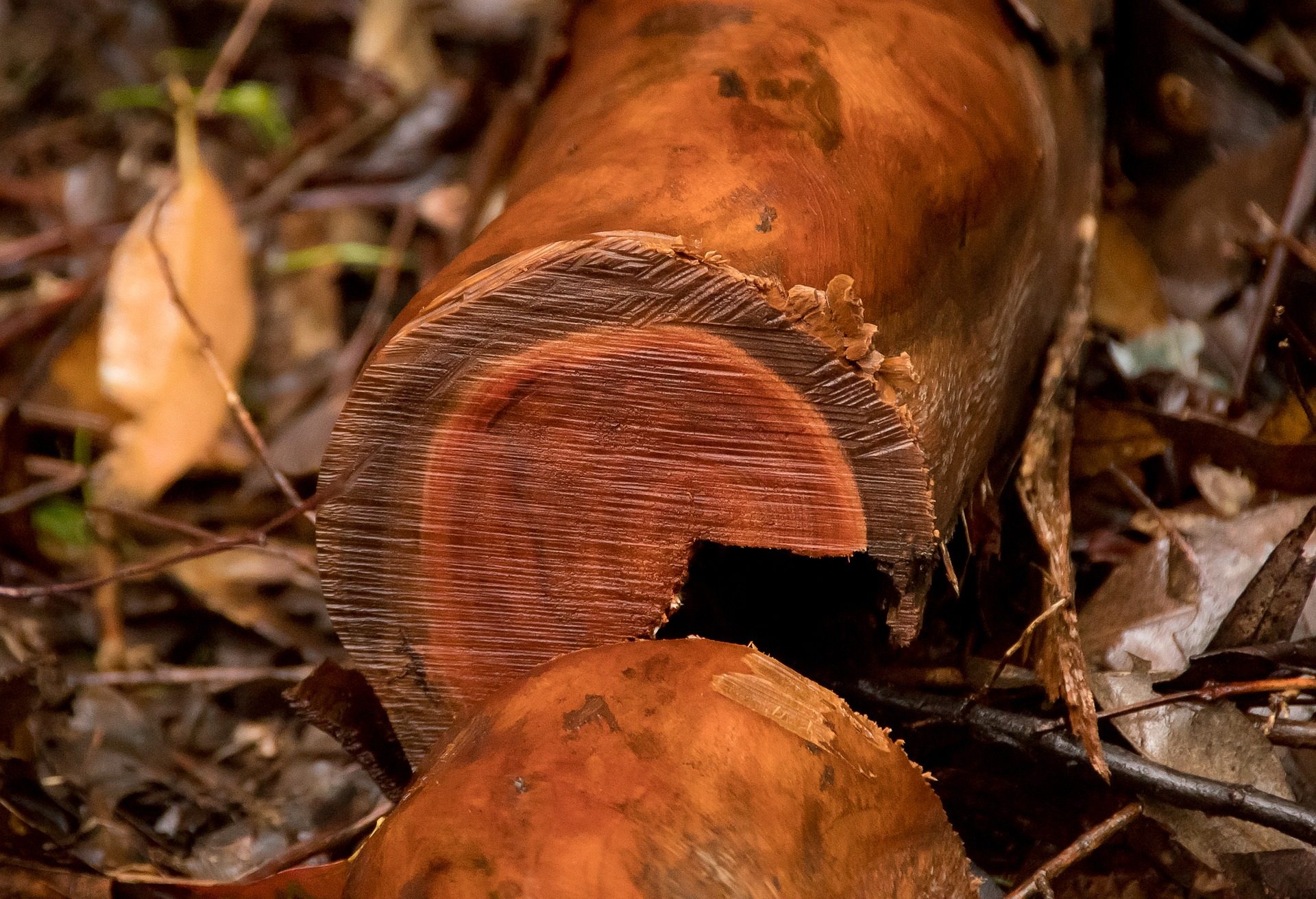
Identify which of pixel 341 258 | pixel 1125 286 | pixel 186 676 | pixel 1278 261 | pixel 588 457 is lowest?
pixel 186 676

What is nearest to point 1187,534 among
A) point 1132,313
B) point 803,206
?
point 1132,313

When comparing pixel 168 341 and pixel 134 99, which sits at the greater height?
pixel 134 99

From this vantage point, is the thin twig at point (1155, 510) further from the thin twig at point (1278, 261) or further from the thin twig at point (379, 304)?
the thin twig at point (379, 304)

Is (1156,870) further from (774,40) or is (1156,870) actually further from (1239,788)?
(774,40)

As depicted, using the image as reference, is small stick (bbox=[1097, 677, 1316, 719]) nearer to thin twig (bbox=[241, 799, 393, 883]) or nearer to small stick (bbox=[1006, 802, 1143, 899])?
small stick (bbox=[1006, 802, 1143, 899])

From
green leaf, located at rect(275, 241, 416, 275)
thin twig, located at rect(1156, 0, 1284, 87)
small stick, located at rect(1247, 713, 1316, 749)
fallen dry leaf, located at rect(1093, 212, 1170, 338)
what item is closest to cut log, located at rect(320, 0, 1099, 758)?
small stick, located at rect(1247, 713, 1316, 749)

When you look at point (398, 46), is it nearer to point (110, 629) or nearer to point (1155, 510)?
point (110, 629)

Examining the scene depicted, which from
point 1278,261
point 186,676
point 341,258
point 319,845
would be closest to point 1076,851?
point 319,845

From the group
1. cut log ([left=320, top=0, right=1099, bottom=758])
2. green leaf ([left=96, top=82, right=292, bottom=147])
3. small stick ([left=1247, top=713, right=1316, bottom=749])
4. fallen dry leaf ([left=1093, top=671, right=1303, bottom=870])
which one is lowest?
fallen dry leaf ([left=1093, top=671, right=1303, bottom=870])
